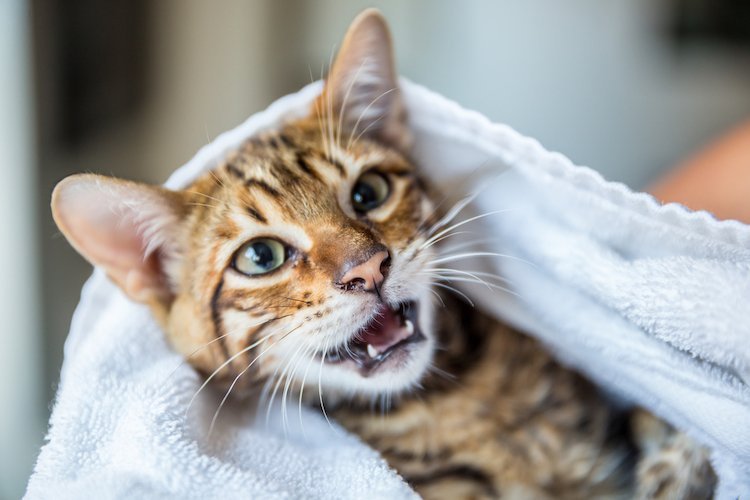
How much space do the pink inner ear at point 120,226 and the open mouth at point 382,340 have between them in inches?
9.1

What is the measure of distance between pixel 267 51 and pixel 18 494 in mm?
777

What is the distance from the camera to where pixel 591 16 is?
2232 mm

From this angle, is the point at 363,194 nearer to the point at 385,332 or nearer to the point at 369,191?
the point at 369,191

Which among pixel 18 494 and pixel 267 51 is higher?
pixel 267 51

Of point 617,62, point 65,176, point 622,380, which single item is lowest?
point 617,62

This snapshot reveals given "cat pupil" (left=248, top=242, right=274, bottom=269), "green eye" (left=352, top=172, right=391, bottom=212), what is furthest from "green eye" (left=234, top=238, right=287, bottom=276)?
"green eye" (left=352, top=172, right=391, bottom=212)

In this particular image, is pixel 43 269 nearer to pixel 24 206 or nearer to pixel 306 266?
pixel 24 206

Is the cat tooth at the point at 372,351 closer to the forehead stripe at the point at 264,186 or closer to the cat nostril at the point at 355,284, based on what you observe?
the cat nostril at the point at 355,284

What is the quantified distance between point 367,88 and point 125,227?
0.34m

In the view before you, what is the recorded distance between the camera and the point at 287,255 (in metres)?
0.66

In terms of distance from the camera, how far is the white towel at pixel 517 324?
1.68 ft

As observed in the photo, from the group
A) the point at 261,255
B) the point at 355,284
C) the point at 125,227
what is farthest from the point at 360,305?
the point at 125,227

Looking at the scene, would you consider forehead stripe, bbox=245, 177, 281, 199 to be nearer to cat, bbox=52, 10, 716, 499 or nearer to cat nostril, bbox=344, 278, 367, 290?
cat, bbox=52, 10, 716, 499

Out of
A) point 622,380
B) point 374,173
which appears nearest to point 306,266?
point 374,173
